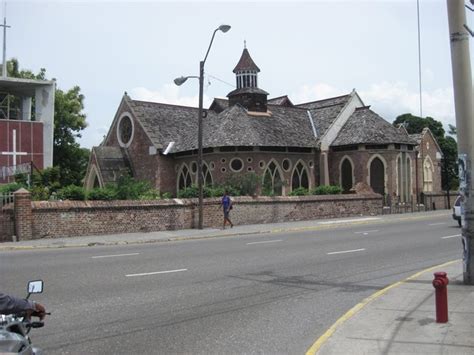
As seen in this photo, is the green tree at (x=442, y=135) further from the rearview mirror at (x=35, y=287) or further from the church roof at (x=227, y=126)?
the rearview mirror at (x=35, y=287)

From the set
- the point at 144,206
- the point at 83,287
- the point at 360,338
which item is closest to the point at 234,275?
the point at 83,287

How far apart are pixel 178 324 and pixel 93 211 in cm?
1597

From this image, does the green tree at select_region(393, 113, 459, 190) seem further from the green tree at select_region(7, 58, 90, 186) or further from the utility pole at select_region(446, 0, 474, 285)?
the utility pole at select_region(446, 0, 474, 285)

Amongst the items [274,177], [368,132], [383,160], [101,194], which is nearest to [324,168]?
[368,132]

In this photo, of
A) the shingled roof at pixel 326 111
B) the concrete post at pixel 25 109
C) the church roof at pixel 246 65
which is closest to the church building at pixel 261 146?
the church roof at pixel 246 65

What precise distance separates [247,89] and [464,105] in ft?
113

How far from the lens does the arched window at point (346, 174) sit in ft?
138

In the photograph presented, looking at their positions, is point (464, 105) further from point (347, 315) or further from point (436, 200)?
point (436, 200)

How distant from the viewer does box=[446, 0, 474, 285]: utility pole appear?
9602mm

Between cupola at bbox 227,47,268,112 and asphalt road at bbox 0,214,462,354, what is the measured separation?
2618 cm

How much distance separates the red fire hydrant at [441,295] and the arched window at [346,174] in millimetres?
35190

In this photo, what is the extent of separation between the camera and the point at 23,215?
2041 cm

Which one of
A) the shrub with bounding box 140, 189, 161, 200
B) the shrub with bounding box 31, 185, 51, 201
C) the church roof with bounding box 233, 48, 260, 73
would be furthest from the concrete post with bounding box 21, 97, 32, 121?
the shrub with bounding box 31, 185, 51, 201

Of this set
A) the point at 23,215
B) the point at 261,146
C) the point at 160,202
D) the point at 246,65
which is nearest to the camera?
the point at 23,215
